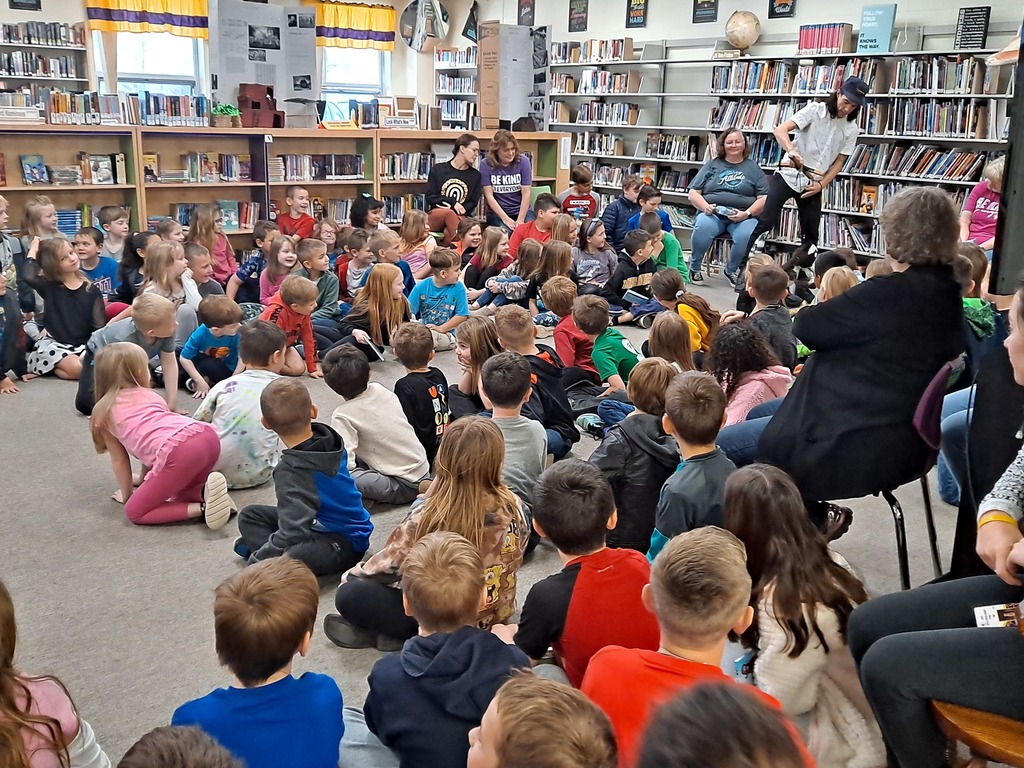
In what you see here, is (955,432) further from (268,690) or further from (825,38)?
(825,38)

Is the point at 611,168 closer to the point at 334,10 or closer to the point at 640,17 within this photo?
the point at 640,17

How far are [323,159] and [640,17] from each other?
4361 mm

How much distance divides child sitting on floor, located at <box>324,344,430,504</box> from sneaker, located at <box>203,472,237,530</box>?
46 centimetres

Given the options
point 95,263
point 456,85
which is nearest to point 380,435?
point 95,263

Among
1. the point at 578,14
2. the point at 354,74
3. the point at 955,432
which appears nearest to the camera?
the point at 955,432

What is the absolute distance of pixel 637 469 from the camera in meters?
2.84

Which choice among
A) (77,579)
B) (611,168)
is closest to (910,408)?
(77,579)

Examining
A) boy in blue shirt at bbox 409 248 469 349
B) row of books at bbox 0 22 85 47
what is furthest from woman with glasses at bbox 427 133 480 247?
row of books at bbox 0 22 85 47

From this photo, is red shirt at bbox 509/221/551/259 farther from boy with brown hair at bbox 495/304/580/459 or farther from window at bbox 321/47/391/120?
window at bbox 321/47/391/120

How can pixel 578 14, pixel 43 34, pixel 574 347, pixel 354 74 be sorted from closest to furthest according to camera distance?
pixel 574 347 → pixel 43 34 → pixel 578 14 → pixel 354 74

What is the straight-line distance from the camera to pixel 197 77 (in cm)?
1162

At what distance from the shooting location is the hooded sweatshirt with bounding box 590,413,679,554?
283cm

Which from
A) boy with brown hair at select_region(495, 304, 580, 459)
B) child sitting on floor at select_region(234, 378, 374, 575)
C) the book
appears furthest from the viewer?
the book

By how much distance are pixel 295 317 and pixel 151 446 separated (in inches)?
73.9
